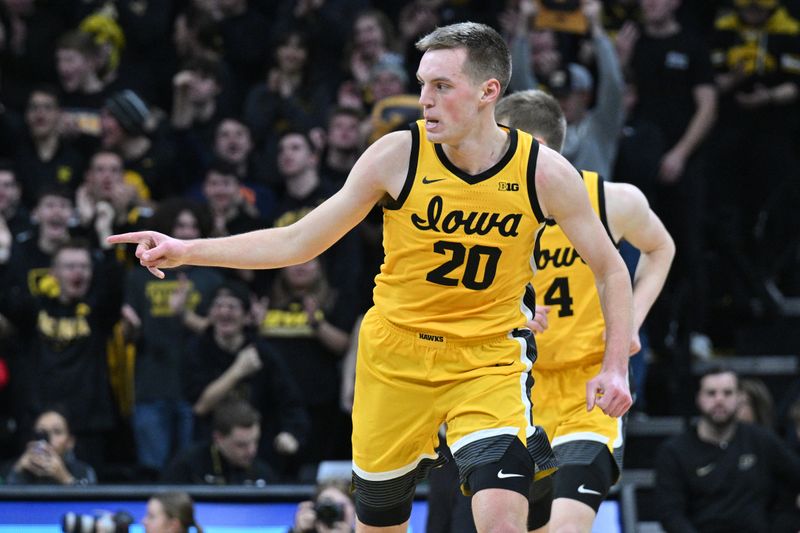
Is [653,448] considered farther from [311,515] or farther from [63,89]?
[63,89]

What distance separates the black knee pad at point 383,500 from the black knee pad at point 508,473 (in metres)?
0.44

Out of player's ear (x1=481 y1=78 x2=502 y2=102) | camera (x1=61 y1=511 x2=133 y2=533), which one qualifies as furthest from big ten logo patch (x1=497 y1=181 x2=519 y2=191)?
camera (x1=61 y1=511 x2=133 y2=533)

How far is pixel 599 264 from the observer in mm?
5977

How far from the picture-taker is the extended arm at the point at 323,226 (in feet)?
19.1

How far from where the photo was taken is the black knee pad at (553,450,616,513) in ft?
21.7

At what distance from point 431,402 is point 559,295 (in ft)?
4.07

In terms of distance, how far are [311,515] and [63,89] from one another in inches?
236

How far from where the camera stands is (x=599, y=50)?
10.7 metres

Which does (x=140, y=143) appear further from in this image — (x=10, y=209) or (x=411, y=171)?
(x=411, y=171)

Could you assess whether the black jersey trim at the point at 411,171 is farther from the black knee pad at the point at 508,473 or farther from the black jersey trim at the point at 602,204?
the black jersey trim at the point at 602,204

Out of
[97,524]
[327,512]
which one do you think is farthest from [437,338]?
[97,524]

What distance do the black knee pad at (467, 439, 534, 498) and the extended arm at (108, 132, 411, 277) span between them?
3.52 feet

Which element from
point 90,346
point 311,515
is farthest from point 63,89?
point 311,515

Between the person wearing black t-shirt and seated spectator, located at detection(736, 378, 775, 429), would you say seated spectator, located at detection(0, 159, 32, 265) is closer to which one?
A: the person wearing black t-shirt
